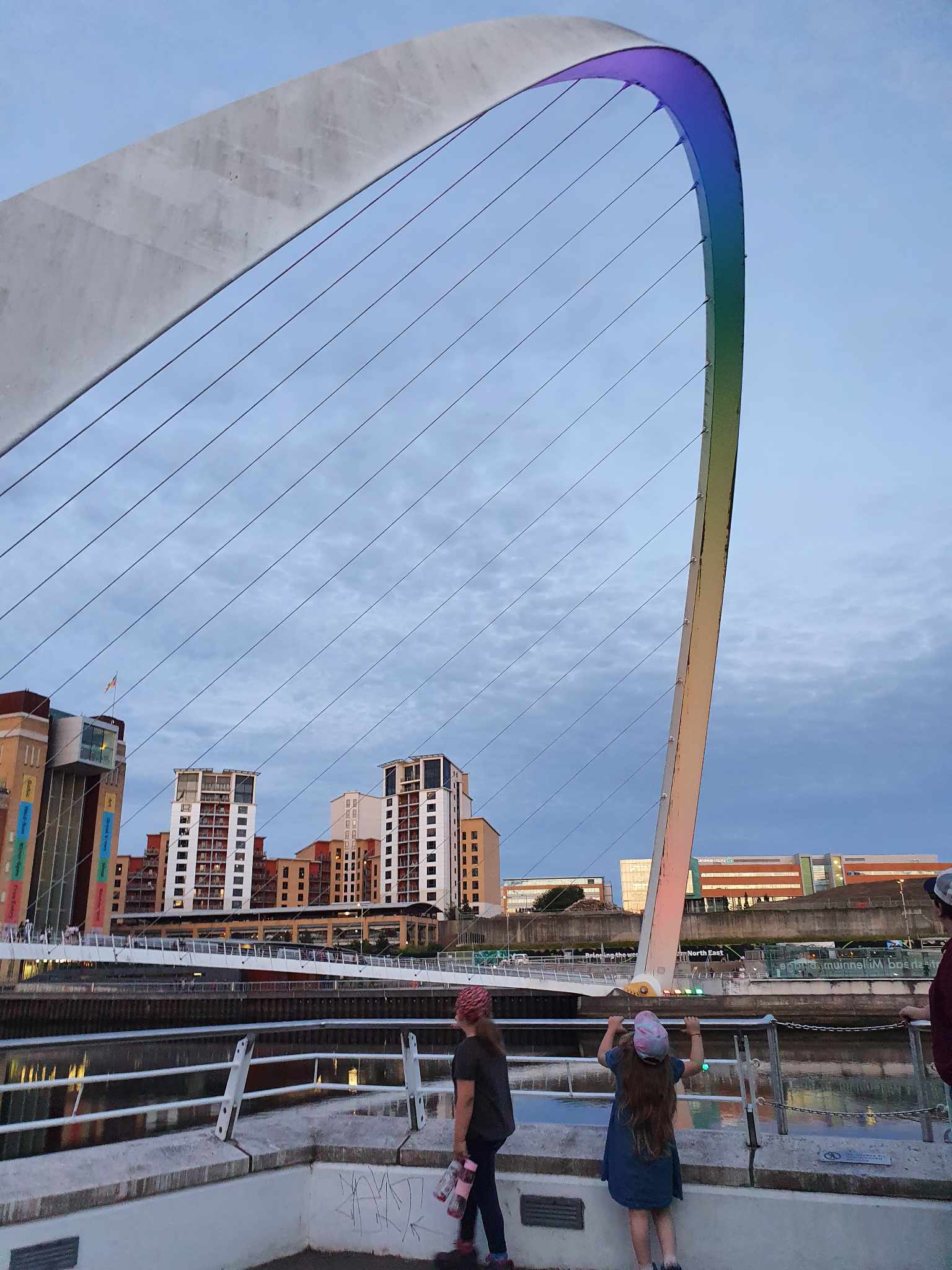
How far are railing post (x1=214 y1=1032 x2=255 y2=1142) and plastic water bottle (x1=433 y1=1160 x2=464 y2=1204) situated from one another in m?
0.91

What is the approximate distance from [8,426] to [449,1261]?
11.7 ft

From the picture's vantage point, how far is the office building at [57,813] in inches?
1843

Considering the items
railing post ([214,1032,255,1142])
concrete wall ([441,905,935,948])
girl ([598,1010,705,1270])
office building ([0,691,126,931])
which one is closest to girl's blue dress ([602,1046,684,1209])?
girl ([598,1010,705,1270])

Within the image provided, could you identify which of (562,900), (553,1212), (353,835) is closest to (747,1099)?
(553,1212)

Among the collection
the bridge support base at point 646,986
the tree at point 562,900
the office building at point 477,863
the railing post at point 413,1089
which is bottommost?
the bridge support base at point 646,986

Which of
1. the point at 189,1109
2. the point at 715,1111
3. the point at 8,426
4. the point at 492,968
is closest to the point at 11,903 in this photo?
the point at 492,968

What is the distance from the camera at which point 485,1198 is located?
298cm

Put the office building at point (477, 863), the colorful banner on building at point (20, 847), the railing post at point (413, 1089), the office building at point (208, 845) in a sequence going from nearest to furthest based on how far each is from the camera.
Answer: the railing post at point (413, 1089) < the colorful banner on building at point (20, 847) < the office building at point (208, 845) < the office building at point (477, 863)

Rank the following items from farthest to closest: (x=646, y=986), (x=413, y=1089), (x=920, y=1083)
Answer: (x=646, y=986)
(x=413, y=1089)
(x=920, y=1083)

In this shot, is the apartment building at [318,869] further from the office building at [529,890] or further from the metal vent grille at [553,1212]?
the metal vent grille at [553,1212]

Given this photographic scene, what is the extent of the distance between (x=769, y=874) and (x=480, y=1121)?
120 meters

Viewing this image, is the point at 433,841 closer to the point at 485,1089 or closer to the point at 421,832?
the point at 421,832

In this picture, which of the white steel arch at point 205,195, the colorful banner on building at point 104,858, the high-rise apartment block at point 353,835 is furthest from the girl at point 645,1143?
the high-rise apartment block at point 353,835

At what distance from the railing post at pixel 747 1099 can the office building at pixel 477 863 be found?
7854 cm
